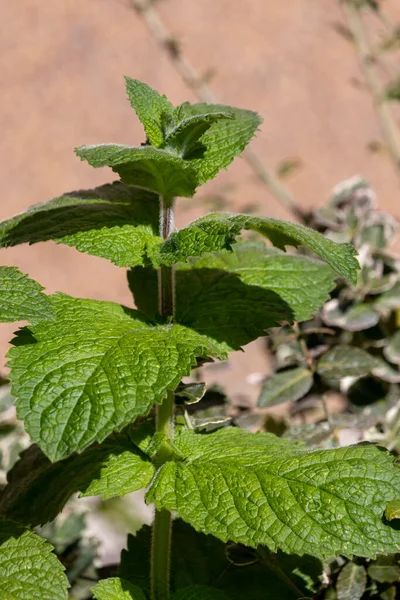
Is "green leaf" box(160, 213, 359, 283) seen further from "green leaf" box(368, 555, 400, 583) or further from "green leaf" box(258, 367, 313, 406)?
"green leaf" box(258, 367, 313, 406)

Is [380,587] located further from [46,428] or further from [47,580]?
[46,428]

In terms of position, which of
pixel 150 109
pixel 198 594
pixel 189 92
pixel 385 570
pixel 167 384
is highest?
pixel 189 92

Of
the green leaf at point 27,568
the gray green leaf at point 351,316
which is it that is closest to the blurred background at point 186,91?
the gray green leaf at point 351,316

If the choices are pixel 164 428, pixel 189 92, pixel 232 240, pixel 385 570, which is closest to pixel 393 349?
pixel 385 570

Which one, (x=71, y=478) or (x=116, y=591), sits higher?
(x=71, y=478)

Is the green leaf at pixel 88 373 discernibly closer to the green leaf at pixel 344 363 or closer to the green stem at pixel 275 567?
the green stem at pixel 275 567

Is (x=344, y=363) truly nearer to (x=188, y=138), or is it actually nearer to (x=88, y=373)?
(x=188, y=138)
